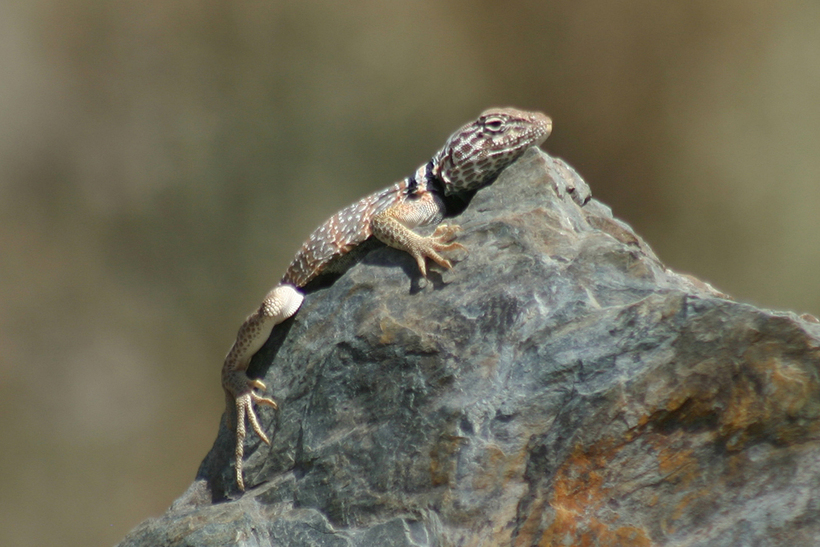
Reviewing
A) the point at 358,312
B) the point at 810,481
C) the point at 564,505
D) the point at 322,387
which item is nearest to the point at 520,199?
the point at 358,312

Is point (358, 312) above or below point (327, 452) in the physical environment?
above

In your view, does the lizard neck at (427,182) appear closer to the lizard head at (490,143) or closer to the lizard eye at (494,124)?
the lizard head at (490,143)

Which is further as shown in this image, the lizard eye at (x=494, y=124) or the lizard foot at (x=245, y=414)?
the lizard eye at (x=494, y=124)

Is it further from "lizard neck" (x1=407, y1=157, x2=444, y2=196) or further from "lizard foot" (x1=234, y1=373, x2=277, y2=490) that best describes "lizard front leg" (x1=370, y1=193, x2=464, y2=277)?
"lizard foot" (x1=234, y1=373, x2=277, y2=490)

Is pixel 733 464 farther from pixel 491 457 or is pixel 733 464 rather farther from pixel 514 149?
pixel 514 149

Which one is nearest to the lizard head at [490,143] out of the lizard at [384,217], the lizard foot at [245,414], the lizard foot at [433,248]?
the lizard at [384,217]
